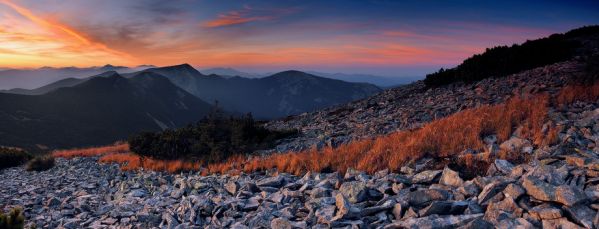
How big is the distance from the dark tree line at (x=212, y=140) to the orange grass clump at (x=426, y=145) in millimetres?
4476

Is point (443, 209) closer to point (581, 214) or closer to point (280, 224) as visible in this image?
point (581, 214)

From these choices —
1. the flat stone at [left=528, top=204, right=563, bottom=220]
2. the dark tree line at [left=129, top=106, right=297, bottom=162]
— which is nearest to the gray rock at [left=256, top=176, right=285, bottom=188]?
the flat stone at [left=528, top=204, right=563, bottom=220]

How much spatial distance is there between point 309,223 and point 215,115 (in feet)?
56.5

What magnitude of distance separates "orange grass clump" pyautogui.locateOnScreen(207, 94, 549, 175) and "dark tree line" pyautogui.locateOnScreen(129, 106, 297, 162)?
4.48 m

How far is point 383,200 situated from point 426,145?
4.12 meters

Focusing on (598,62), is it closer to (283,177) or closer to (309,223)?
(283,177)

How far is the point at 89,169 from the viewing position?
18906 mm

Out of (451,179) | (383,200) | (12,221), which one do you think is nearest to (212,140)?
(12,221)

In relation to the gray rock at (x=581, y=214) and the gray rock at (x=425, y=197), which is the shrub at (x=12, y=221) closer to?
the gray rock at (x=425, y=197)

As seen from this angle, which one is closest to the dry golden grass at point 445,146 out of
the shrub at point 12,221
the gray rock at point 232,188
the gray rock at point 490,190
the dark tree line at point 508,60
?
the gray rock at point 490,190

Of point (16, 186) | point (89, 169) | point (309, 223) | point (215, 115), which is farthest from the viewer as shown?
point (215, 115)

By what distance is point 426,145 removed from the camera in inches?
404

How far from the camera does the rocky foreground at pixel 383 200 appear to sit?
5.35 m

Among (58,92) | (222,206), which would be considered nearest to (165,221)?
(222,206)
